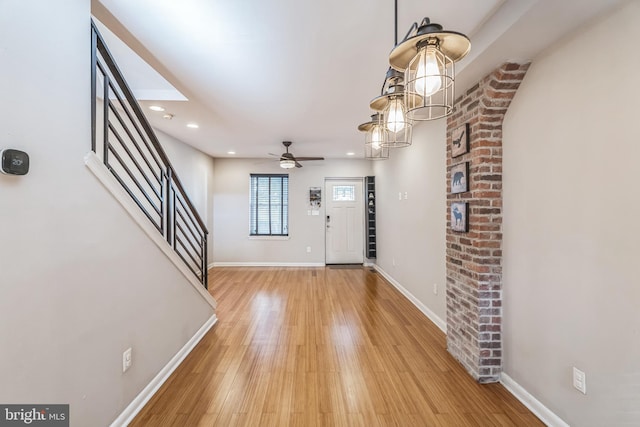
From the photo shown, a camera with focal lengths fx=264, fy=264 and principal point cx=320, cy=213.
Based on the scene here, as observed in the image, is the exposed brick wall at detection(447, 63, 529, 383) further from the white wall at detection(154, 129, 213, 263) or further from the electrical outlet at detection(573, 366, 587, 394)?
the white wall at detection(154, 129, 213, 263)

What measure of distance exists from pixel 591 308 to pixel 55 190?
2.77 meters

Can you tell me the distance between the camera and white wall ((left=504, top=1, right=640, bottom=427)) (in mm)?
1273

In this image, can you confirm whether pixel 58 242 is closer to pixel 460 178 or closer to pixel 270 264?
pixel 460 178

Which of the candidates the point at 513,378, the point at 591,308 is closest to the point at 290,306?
the point at 513,378

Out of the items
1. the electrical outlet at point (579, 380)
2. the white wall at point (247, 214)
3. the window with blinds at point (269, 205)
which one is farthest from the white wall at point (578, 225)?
the window with blinds at point (269, 205)

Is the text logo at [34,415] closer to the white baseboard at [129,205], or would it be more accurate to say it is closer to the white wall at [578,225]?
the white baseboard at [129,205]

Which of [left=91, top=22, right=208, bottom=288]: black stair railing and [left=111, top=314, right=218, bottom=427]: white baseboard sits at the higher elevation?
[left=91, top=22, right=208, bottom=288]: black stair railing

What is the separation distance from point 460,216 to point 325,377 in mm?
1739

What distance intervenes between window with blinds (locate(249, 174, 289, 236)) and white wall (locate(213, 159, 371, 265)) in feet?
0.49

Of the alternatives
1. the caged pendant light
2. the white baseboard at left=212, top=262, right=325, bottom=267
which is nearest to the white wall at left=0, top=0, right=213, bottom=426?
the caged pendant light

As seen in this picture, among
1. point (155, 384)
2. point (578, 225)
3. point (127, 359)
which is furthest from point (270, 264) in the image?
point (578, 225)

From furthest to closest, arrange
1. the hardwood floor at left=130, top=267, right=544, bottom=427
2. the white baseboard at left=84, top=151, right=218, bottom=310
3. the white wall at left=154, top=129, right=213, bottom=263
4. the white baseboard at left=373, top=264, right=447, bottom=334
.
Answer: the white wall at left=154, top=129, right=213, bottom=263 < the white baseboard at left=373, top=264, right=447, bottom=334 < the hardwood floor at left=130, top=267, right=544, bottom=427 < the white baseboard at left=84, top=151, right=218, bottom=310

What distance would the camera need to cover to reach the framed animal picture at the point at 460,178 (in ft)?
7.18

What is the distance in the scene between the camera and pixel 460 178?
7.47 feet
